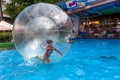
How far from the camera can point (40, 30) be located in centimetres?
1012

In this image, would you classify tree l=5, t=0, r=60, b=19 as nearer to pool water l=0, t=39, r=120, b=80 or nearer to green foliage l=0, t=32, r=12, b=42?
green foliage l=0, t=32, r=12, b=42

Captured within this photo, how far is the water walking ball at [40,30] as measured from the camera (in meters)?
10.1

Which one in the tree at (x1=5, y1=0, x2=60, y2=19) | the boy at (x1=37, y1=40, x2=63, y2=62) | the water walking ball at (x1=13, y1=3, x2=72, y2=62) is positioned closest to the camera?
the water walking ball at (x1=13, y1=3, x2=72, y2=62)

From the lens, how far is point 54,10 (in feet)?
34.4

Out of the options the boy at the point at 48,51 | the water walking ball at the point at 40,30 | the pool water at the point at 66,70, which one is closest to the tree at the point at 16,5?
the pool water at the point at 66,70

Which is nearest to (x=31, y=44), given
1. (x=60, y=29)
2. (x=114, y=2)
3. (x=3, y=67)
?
(x=60, y=29)

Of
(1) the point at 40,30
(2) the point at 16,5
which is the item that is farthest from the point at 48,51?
(2) the point at 16,5

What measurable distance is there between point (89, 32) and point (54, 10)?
17230mm

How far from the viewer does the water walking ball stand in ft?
33.2

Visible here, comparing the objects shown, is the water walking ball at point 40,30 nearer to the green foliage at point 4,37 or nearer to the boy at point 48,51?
the boy at point 48,51

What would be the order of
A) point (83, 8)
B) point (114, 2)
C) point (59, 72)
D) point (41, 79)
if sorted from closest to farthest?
point (41, 79), point (59, 72), point (114, 2), point (83, 8)

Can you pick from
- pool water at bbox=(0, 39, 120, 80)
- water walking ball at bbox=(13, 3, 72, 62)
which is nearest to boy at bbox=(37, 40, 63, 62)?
water walking ball at bbox=(13, 3, 72, 62)

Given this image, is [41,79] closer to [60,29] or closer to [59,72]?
[59,72]

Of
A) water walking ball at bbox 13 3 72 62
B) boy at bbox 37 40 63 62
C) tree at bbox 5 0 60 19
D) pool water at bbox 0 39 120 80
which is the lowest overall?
pool water at bbox 0 39 120 80
